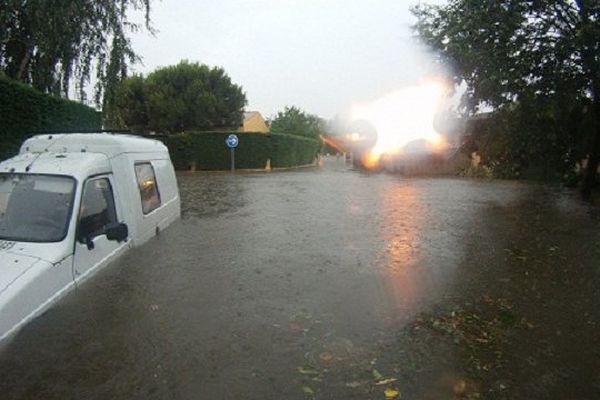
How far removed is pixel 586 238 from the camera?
1084cm

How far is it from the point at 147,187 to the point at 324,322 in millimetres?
4148

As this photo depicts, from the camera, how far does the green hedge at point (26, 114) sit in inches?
469

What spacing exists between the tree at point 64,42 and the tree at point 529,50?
1096cm

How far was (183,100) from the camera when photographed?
44.4m

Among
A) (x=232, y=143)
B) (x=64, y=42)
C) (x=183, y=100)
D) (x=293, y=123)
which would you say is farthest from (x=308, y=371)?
(x=293, y=123)

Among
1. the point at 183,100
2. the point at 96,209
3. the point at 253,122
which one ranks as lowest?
the point at 96,209

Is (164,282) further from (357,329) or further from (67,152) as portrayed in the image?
(357,329)

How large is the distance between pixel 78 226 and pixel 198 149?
3113 cm

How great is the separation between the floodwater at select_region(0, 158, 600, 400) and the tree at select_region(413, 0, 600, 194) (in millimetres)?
6938

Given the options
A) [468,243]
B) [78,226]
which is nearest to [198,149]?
[468,243]

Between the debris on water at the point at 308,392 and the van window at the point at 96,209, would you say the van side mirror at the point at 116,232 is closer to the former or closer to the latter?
the van window at the point at 96,209

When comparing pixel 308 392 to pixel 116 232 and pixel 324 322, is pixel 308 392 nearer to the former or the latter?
pixel 324 322

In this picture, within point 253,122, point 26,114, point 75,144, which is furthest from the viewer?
point 253,122

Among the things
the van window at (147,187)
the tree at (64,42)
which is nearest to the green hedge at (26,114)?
the tree at (64,42)
